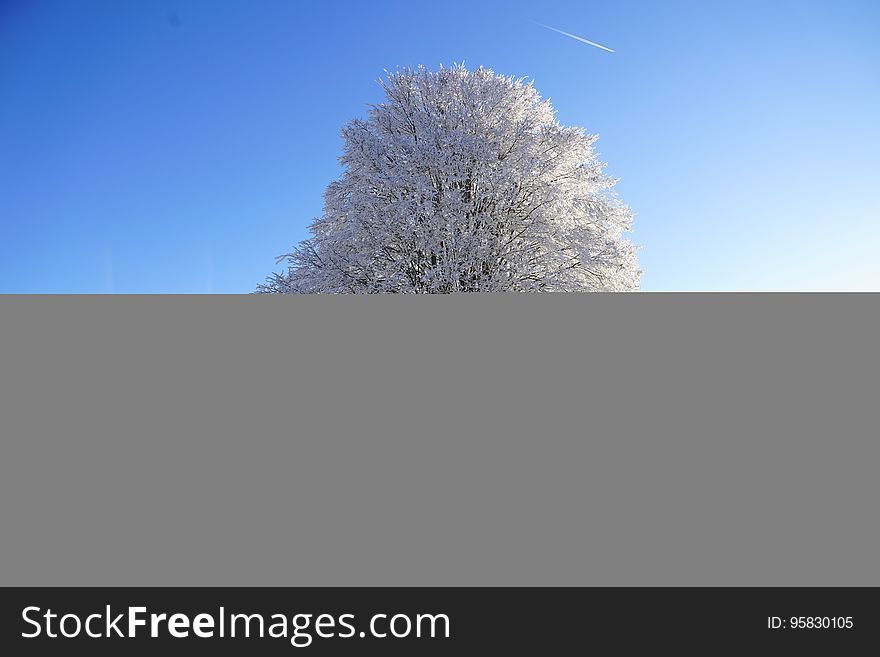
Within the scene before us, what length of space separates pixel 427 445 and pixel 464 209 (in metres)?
10.6

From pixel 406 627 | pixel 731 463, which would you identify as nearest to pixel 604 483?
pixel 731 463

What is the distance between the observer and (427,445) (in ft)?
7.36

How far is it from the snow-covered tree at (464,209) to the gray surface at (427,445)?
9.18 m

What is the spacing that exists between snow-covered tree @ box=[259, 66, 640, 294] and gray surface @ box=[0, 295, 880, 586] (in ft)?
30.1

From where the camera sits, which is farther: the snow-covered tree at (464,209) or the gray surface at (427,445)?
the snow-covered tree at (464,209)

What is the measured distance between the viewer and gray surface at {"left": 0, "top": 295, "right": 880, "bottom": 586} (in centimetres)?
223

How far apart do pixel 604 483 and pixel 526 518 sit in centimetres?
39

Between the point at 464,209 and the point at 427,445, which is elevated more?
the point at 464,209

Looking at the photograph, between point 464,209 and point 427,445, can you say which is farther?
point 464,209

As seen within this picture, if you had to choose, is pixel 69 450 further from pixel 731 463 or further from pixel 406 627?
pixel 731 463

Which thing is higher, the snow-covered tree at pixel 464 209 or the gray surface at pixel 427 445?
the snow-covered tree at pixel 464 209

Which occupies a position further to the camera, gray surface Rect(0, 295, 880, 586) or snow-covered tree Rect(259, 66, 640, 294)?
snow-covered tree Rect(259, 66, 640, 294)

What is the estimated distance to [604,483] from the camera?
2281 millimetres

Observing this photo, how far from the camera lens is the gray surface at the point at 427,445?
7.32 ft
